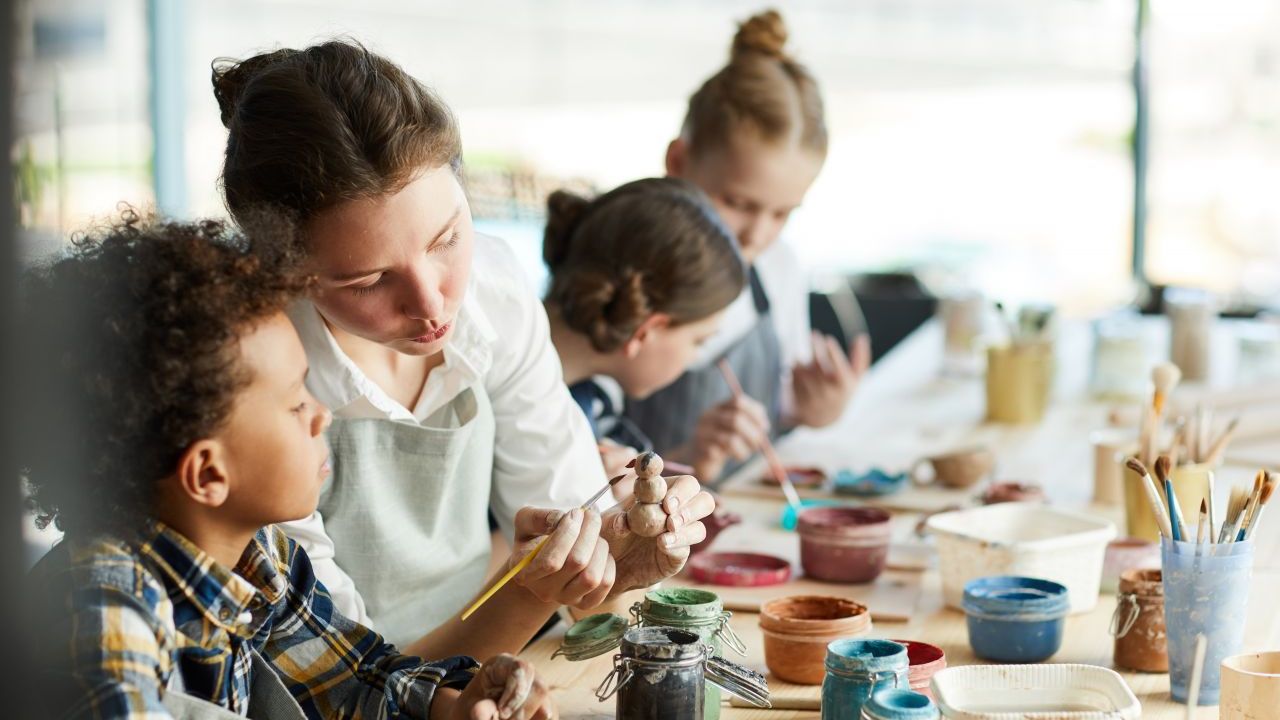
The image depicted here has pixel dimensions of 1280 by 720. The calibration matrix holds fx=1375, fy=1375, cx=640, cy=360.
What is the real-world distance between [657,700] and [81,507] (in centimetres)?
54

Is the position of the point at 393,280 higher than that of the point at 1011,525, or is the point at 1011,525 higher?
the point at 393,280

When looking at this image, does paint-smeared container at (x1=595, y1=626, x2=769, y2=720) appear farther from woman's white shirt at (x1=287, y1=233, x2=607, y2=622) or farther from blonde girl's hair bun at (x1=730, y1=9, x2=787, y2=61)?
blonde girl's hair bun at (x1=730, y1=9, x2=787, y2=61)

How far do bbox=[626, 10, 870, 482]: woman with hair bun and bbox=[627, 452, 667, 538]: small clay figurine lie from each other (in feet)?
3.37

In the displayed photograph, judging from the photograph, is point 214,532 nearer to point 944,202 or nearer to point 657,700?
point 657,700

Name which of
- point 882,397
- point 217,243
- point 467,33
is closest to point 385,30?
point 467,33

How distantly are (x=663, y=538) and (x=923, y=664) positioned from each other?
0.29m

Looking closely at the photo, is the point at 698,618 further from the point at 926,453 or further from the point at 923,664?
the point at 926,453

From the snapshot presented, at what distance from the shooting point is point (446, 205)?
4.94ft

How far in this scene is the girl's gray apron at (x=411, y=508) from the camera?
1.68 m

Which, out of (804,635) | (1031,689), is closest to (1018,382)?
(804,635)

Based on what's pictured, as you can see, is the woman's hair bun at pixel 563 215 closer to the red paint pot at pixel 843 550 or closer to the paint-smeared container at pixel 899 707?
the red paint pot at pixel 843 550

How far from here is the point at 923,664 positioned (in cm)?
138

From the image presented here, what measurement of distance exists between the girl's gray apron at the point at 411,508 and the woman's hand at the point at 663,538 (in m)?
0.30

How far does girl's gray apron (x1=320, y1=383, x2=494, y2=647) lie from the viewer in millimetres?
1679
